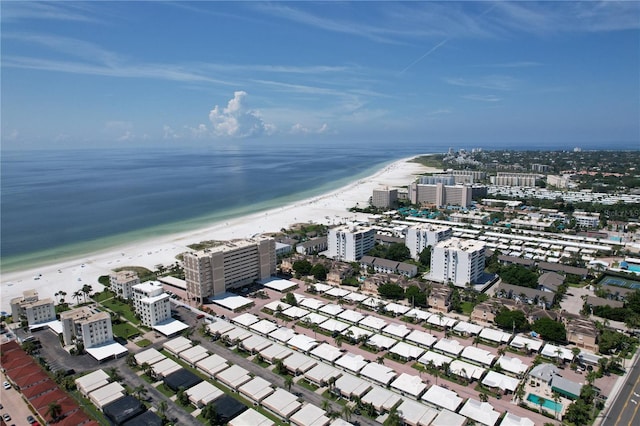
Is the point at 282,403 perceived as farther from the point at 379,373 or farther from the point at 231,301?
the point at 231,301

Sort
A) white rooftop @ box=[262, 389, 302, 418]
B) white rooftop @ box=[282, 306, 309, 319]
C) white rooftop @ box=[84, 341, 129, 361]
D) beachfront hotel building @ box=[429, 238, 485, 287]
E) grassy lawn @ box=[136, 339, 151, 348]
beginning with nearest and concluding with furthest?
white rooftop @ box=[262, 389, 302, 418] < white rooftop @ box=[84, 341, 129, 361] < grassy lawn @ box=[136, 339, 151, 348] < white rooftop @ box=[282, 306, 309, 319] < beachfront hotel building @ box=[429, 238, 485, 287]

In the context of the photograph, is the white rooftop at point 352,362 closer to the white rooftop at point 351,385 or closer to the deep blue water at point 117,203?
the white rooftop at point 351,385

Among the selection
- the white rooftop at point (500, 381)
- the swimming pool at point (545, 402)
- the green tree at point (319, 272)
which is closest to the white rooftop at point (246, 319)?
the green tree at point (319, 272)

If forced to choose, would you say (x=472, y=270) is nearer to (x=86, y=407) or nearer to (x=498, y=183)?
(x=86, y=407)

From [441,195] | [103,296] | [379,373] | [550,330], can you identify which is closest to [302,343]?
[379,373]

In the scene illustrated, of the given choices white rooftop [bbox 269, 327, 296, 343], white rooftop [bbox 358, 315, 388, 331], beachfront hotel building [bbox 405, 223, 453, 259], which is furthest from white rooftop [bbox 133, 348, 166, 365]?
beachfront hotel building [bbox 405, 223, 453, 259]

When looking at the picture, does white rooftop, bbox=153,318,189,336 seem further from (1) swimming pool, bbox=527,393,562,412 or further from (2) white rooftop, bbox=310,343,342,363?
(1) swimming pool, bbox=527,393,562,412
